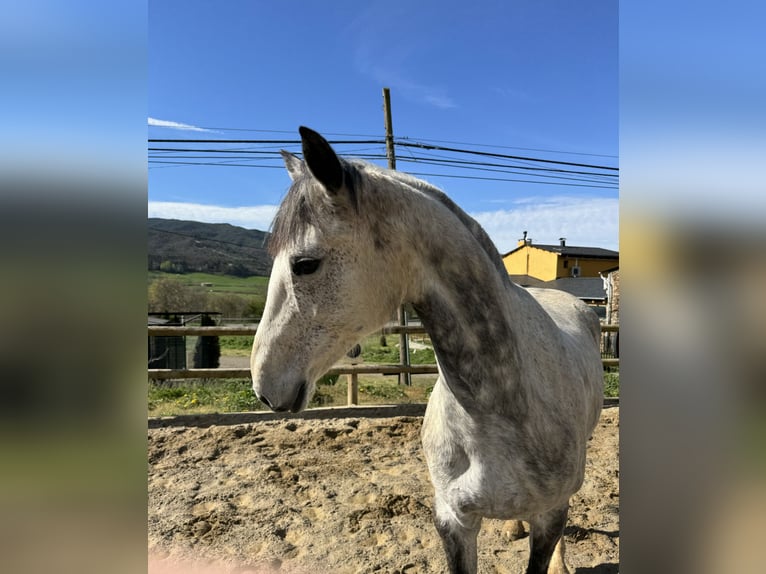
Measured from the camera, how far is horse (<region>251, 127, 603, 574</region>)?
3.98 ft

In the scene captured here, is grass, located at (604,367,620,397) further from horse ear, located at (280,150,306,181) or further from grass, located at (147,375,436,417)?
horse ear, located at (280,150,306,181)

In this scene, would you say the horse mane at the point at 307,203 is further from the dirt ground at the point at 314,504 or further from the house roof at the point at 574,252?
the house roof at the point at 574,252

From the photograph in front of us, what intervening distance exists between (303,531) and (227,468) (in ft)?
4.30

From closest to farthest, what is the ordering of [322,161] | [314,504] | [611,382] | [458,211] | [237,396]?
1. [322,161]
2. [458,211]
3. [314,504]
4. [237,396]
5. [611,382]

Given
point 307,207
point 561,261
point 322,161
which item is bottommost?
point 307,207

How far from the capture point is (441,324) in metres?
1.35

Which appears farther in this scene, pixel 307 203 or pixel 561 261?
pixel 561 261

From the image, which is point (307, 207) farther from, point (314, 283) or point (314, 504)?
point (314, 504)

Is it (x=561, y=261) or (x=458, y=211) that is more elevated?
(x=561, y=261)

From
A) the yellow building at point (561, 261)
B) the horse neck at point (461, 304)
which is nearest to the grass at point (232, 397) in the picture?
the horse neck at point (461, 304)

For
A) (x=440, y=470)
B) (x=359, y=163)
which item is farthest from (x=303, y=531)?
(x=359, y=163)

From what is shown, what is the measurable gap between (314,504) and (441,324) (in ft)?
8.88

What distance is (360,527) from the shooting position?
10.1ft

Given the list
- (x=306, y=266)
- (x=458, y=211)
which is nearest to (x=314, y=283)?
(x=306, y=266)
